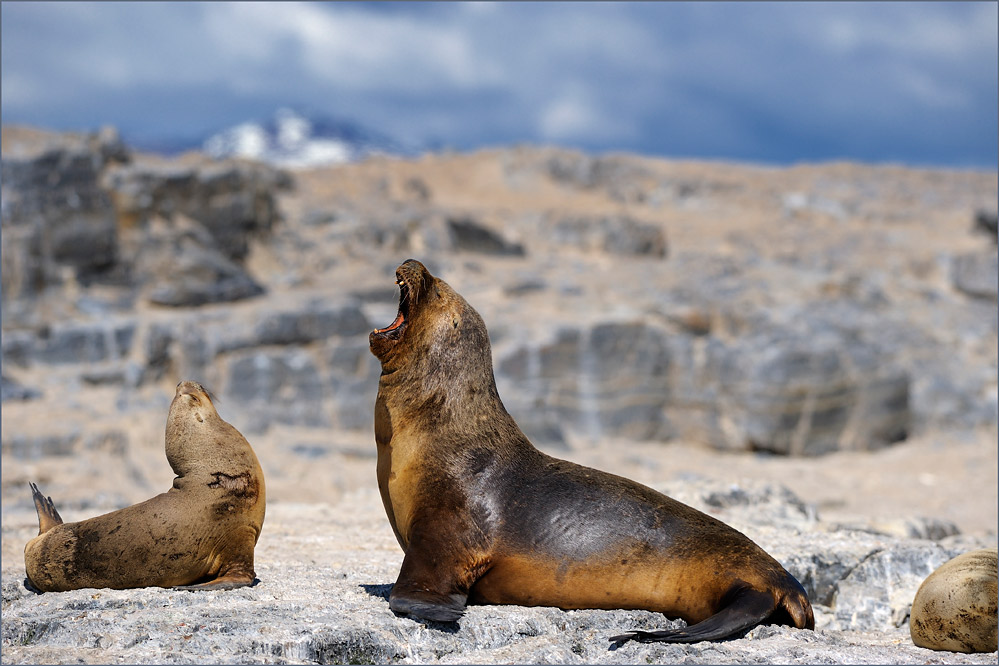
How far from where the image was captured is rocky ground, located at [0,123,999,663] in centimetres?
370

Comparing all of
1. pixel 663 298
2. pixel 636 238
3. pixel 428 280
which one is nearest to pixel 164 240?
pixel 663 298

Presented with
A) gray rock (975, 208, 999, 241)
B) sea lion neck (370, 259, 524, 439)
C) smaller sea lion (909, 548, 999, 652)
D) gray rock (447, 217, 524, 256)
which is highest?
gray rock (975, 208, 999, 241)

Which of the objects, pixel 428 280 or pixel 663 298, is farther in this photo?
pixel 663 298

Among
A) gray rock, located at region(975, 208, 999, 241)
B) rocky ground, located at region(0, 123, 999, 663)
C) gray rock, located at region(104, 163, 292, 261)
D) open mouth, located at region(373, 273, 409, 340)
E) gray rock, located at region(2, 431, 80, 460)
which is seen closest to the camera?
rocky ground, located at region(0, 123, 999, 663)

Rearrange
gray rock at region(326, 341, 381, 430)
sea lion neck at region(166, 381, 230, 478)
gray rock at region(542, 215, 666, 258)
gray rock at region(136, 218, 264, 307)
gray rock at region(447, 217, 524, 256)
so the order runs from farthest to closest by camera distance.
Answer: gray rock at region(542, 215, 666, 258) → gray rock at region(447, 217, 524, 256) → gray rock at region(136, 218, 264, 307) → gray rock at region(326, 341, 381, 430) → sea lion neck at region(166, 381, 230, 478)

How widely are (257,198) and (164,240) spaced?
372 centimetres

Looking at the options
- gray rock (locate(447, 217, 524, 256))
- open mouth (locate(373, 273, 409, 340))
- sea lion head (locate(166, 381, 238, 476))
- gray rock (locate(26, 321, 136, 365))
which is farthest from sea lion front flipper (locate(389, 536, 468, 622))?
gray rock (locate(447, 217, 524, 256))

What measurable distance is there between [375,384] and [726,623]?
34.6 feet

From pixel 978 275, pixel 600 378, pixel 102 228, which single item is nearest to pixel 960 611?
pixel 600 378

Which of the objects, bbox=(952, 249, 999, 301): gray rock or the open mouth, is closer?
the open mouth

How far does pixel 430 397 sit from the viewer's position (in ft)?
13.5

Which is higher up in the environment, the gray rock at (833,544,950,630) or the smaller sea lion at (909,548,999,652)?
the smaller sea lion at (909,548,999,652)

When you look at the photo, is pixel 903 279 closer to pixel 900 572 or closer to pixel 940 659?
pixel 900 572

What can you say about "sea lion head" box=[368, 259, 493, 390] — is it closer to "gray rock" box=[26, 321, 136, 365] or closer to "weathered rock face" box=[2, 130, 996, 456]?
"weathered rock face" box=[2, 130, 996, 456]
